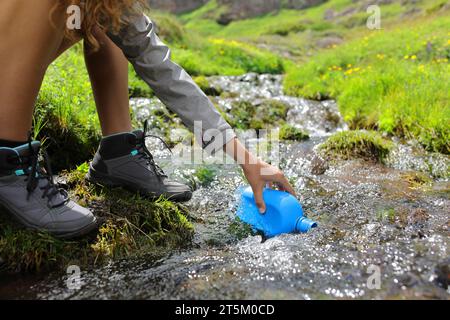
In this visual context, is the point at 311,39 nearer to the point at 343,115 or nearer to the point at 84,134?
Answer: the point at 343,115

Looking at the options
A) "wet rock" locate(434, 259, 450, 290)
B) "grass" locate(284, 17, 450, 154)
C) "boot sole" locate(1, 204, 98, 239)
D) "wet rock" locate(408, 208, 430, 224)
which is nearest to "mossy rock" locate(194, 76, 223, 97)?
"grass" locate(284, 17, 450, 154)

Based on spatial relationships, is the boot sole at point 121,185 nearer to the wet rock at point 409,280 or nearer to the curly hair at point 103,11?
the curly hair at point 103,11

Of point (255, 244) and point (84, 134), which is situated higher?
point (84, 134)

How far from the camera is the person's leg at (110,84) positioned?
101 inches

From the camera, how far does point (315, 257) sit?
205 cm

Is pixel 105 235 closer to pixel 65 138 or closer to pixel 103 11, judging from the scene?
pixel 103 11

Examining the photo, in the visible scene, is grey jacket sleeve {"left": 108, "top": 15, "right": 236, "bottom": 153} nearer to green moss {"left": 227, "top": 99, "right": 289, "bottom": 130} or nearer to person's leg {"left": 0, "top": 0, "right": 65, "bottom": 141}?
person's leg {"left": 0, "top": 0, "right": 65, "bottom": 141}

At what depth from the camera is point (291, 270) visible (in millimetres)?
1931

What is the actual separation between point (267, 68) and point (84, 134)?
31.9ft

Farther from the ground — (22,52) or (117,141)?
(22,52)

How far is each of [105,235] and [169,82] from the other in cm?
82

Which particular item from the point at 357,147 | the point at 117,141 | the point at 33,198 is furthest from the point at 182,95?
the point at 357,147

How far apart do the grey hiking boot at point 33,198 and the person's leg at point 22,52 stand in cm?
11
